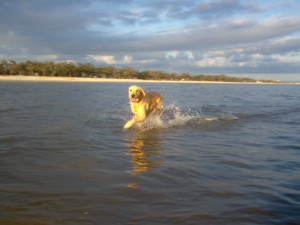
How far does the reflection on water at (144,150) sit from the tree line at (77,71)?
45464 mm

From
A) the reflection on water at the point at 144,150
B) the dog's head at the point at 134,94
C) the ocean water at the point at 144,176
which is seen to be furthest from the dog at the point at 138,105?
the ocean water at the point at 144,176

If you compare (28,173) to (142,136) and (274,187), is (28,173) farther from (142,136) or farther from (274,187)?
(142,136)

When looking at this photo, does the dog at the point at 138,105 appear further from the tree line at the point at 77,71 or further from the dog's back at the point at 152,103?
the tree line at the point at 77,71

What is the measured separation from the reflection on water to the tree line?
149 feet

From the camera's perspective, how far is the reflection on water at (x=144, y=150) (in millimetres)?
4923

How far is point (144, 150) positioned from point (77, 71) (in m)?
57.6

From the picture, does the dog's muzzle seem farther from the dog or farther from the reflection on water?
the reflection on water

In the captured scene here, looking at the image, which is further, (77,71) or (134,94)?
(77,71)

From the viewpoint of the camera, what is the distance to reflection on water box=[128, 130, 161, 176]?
16.2ft

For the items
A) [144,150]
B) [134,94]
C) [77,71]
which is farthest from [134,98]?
[77,71]

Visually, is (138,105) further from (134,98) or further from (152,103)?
(152,103)

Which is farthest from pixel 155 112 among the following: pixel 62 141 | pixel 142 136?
pixel 62 141

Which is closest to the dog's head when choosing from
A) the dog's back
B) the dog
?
the dog

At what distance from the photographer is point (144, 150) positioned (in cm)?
612
